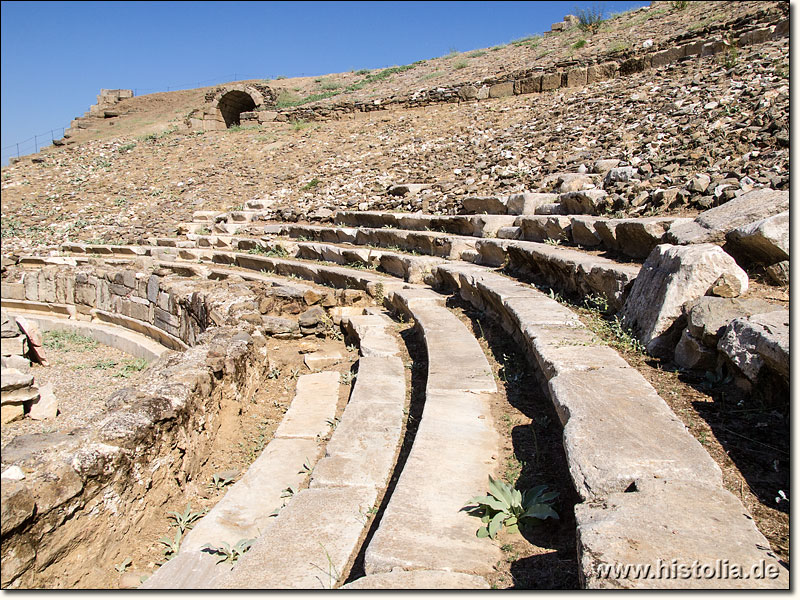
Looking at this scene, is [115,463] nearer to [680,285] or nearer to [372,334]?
[372,334]

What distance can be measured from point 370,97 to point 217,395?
59.0 ft

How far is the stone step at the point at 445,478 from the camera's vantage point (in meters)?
2.03

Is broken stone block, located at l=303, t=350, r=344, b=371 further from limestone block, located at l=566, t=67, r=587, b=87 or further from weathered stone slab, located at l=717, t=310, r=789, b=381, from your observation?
limestone block, located at l=566, t=67, r=587, b=87

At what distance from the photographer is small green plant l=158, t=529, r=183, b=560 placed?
122 inches

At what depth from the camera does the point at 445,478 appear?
2.61 metres

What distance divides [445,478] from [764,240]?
259 centimetres

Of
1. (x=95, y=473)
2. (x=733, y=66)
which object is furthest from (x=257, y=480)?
(x=733, y=66)

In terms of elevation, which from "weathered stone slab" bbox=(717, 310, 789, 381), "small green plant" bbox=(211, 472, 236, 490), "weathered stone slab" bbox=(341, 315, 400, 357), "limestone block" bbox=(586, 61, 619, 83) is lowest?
"small green plant" bbox=(211, 472, 236, 490)

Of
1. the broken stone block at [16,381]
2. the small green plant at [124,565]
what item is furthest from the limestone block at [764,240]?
the broken stone block at [16,381]

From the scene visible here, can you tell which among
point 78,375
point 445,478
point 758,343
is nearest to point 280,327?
point 78,375

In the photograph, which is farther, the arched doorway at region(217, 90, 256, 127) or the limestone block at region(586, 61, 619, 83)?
the arched doorway at region(217, 90, 256, 127)

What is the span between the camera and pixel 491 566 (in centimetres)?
200

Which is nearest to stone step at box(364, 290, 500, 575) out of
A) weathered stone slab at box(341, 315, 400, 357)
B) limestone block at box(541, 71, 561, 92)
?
weathered stone slab at box(341, 315, 400, 357)

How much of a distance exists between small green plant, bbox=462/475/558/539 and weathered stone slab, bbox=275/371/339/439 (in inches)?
74.1
